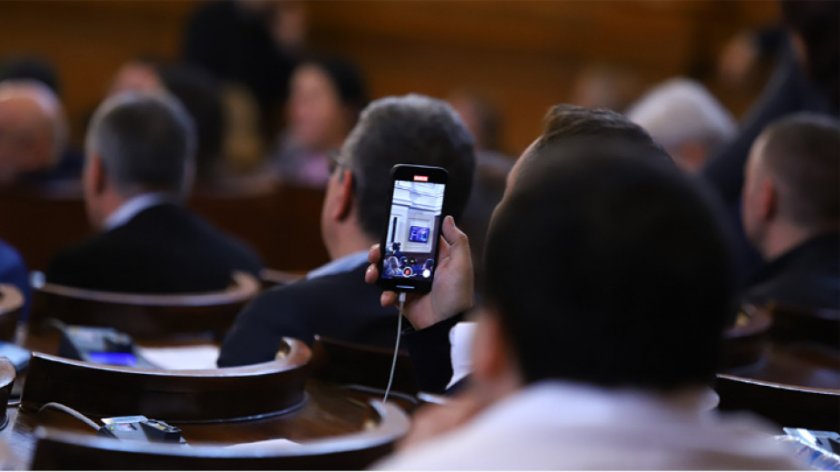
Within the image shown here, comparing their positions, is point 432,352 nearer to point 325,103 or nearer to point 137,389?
point 137,389

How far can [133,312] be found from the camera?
3.04 meters

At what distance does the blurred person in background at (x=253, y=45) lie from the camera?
8.47 metres

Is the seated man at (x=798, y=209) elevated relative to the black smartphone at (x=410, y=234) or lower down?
lower down

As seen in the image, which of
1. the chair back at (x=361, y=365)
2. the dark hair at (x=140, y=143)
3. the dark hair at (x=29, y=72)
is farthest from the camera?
the dark hair at (x=29, y=72)

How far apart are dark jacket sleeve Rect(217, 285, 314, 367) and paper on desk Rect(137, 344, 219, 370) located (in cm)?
23

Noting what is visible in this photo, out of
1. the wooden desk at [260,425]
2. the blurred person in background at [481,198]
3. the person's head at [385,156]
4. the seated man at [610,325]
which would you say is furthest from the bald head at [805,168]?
the seated man at [610,325]

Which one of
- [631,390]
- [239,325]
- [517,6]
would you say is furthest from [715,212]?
[517,6]

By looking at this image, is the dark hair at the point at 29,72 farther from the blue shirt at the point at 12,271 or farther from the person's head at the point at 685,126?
the blue shirt at the point at 12,271

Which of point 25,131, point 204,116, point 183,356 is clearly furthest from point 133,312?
point 204,116

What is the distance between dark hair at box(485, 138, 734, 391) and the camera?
46.1 inches

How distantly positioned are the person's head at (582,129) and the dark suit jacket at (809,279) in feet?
5.21

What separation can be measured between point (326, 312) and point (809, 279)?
1616mm

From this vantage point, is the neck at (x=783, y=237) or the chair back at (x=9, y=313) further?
the neck at (x=783, y=237)

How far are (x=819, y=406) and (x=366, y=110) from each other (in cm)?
107
